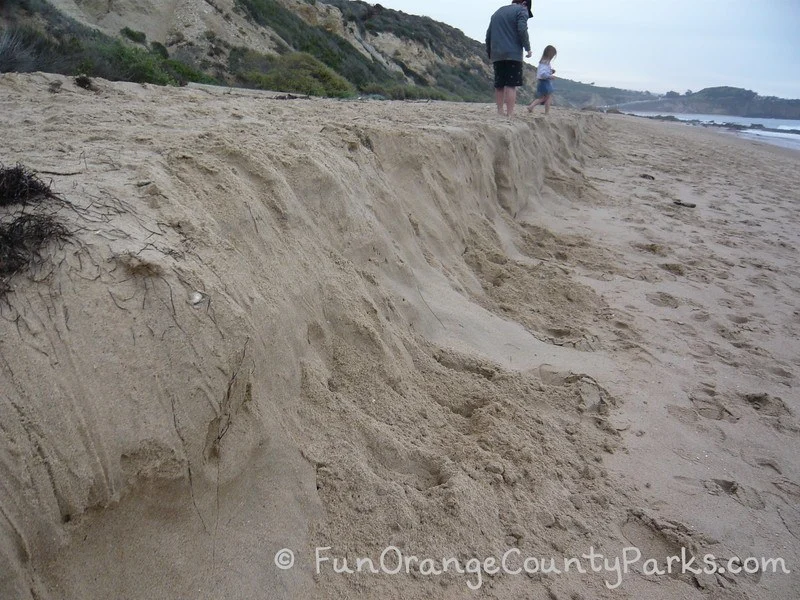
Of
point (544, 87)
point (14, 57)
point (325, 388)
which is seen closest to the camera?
point (325, 388)

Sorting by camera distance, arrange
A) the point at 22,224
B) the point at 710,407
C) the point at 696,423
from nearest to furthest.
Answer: the point at 22,224, the point at 696,423, the point at 710,407

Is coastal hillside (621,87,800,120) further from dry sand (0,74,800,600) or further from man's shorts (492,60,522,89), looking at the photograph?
dry sand (0,74,800,600)

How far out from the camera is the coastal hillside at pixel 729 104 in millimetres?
56906

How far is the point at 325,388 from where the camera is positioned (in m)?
2.13

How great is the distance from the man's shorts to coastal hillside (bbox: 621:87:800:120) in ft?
207

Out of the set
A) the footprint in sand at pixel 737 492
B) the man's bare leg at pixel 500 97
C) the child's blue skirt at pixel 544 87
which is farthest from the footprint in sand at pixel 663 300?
the child's blue skirt at pixel 544 87

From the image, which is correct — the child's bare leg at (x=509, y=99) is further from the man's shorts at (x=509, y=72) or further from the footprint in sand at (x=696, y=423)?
the footprint in sand at (x=696, y=423)

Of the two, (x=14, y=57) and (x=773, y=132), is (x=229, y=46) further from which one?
(x=773, y=132)

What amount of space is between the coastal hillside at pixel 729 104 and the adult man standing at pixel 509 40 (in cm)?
6294

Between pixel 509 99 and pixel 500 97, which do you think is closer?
pixel 509 99

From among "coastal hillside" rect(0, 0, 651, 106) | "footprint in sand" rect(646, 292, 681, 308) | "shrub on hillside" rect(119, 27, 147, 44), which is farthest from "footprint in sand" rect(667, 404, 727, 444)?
"shrub on hillside" rect(119, 27, 147, 44)

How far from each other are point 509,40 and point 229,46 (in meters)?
9.57

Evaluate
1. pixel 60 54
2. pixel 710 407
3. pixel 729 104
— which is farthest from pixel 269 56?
pixel 729 104

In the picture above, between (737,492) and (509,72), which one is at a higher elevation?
(509,72)
